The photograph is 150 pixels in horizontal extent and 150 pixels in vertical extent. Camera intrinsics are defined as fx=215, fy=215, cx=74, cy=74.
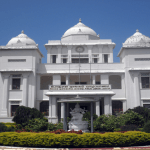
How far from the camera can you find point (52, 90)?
82.8 feet

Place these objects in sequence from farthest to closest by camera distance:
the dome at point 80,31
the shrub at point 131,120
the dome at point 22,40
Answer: the dome at point 80,31
the dome at point 22,40
the shrub at point 131,120

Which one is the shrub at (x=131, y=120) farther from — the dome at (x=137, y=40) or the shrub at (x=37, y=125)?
the dome at (x=137, y=40)

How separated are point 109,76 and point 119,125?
42.5ft

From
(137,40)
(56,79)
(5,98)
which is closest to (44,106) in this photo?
(56,79)

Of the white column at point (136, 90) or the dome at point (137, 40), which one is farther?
the dome at point (137, 40)

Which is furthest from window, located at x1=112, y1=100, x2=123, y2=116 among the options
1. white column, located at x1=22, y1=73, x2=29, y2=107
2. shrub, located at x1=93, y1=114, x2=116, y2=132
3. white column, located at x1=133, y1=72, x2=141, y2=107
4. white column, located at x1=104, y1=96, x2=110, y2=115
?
white column, located at x1=22, y1=73, x2=29, y2=107

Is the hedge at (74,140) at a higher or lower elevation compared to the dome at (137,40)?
lower

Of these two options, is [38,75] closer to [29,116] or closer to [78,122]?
A: [29,116]

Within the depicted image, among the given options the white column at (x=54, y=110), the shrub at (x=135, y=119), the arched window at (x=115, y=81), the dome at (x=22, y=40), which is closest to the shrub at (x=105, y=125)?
the shrub at (x=135, y=119)

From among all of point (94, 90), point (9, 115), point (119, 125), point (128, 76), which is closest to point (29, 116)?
point (9, 115)

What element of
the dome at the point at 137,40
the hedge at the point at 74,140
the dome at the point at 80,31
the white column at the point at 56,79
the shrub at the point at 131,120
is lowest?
the hedge at the point at 74,140

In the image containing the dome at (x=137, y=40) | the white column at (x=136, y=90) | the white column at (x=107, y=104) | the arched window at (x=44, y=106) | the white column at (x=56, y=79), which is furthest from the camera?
the dome at (x=137, y=40)

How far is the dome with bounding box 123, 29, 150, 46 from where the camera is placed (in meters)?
29.5

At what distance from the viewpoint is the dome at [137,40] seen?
2947 centimetres
